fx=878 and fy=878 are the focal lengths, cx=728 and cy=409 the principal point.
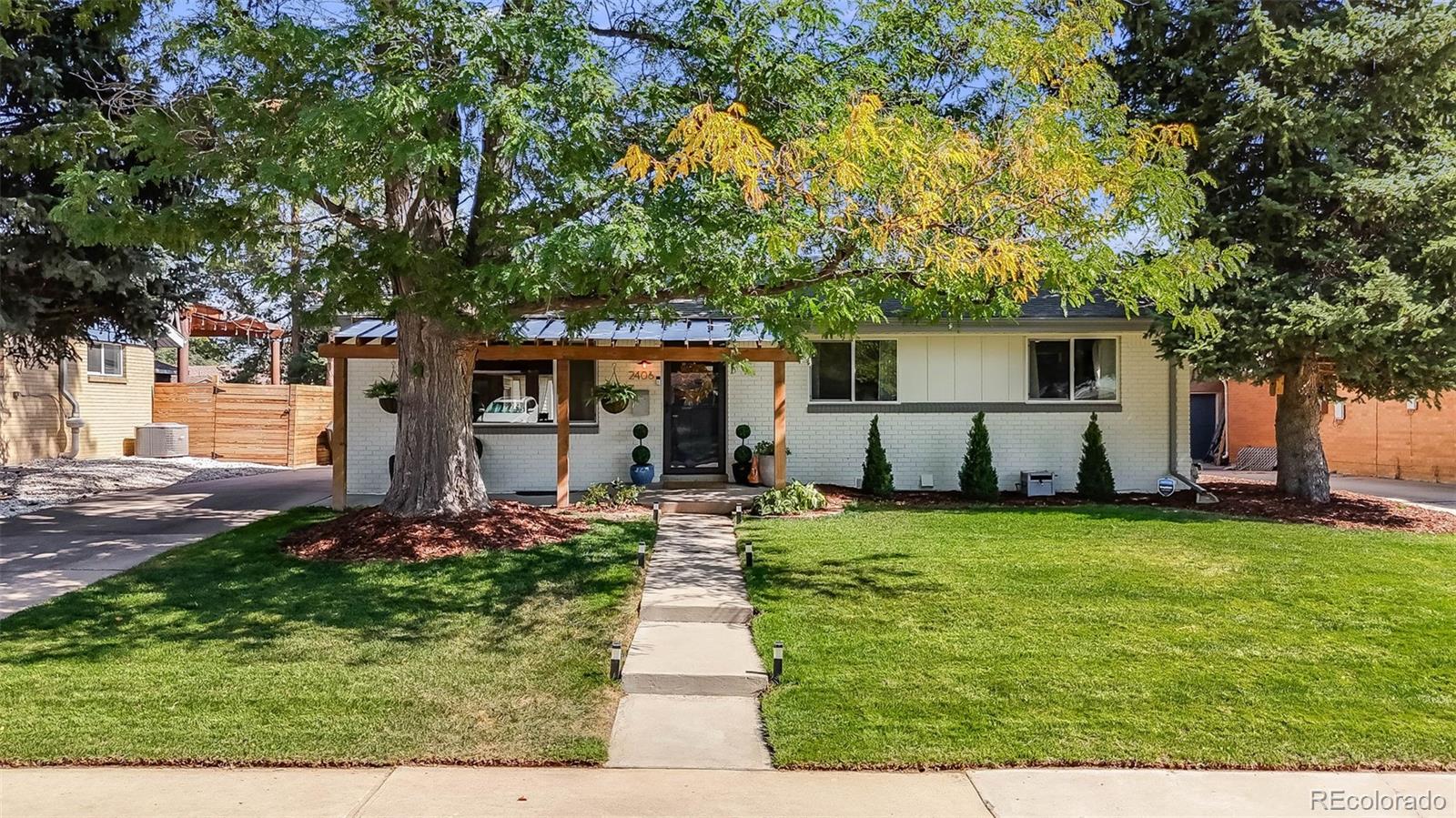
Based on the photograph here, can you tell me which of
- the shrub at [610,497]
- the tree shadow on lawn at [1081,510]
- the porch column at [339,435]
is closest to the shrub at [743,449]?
the shrub at [610,497]

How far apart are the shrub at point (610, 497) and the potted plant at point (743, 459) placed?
1.91 m

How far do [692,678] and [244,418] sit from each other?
67.3ft

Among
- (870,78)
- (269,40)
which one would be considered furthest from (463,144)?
(870,78)

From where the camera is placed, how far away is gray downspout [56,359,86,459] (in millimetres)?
19219

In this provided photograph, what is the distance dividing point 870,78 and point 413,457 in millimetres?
6239

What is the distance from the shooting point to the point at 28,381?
18.2m

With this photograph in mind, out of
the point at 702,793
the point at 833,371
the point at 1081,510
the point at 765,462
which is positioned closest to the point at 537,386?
the point at 765,462

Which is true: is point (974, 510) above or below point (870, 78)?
below

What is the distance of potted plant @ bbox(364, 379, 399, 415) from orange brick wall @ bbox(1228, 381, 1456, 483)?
1619 centimetres

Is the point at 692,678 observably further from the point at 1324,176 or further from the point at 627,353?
the point at 1324,176

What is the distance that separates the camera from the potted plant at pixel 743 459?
44.9 ft

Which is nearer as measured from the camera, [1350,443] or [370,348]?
[370,348]

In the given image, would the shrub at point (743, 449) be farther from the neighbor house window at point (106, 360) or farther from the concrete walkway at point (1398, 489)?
the neighbor house window at point (106, 360)

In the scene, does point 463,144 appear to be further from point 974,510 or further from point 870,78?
point 974,510
